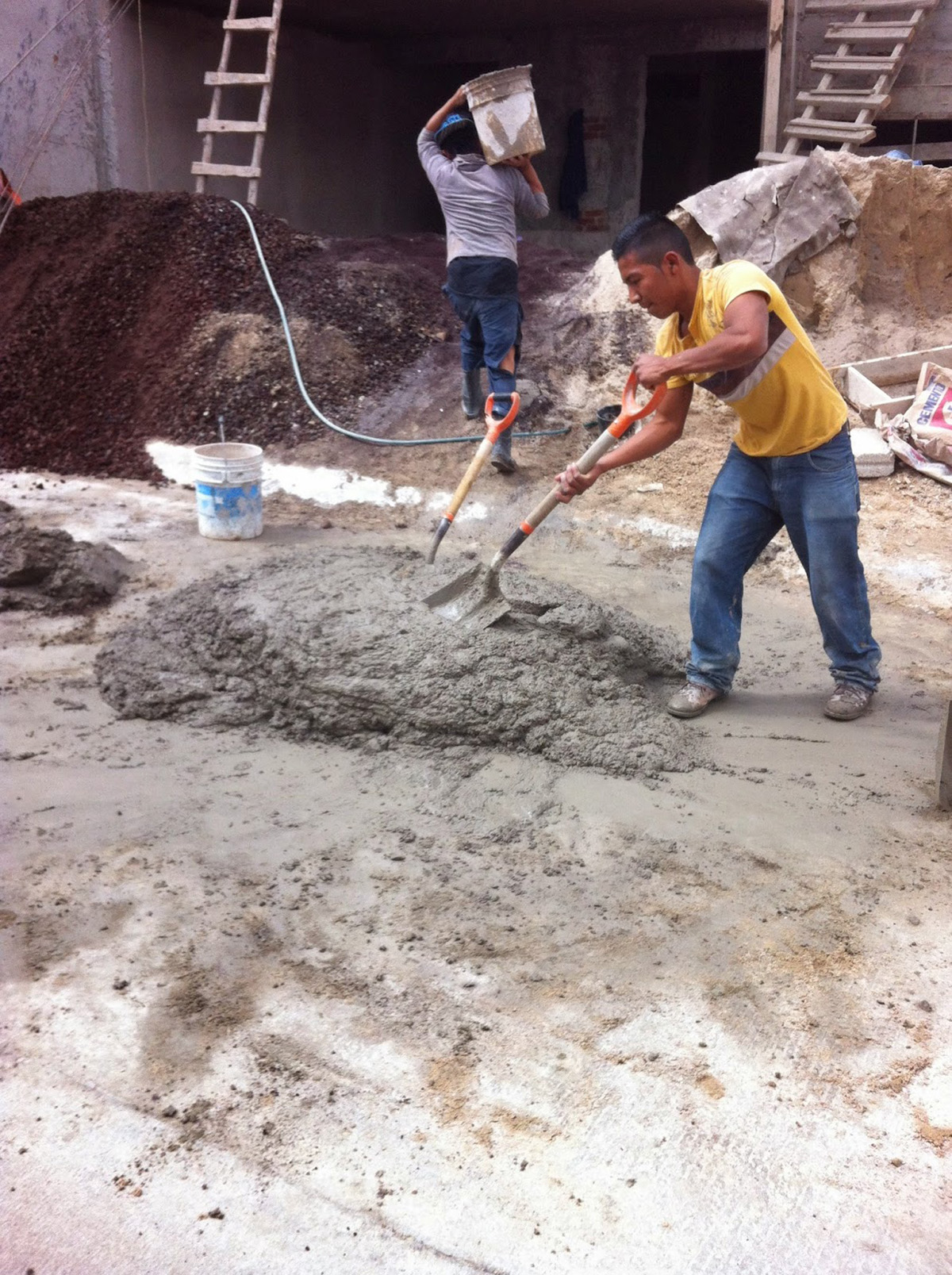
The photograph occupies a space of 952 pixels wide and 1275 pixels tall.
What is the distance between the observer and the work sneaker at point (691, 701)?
3.54m

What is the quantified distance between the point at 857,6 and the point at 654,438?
7.11 metres

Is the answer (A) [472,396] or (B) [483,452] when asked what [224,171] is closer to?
(A) [472,396]

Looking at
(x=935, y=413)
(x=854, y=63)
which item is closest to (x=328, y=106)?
(x=854, y=63)

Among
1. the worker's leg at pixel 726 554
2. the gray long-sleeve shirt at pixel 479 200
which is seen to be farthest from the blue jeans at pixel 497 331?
the worker's leg at pixel 726 554

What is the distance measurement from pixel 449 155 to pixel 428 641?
12.6 feet

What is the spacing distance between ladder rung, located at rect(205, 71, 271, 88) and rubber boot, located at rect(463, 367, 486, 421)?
351cm

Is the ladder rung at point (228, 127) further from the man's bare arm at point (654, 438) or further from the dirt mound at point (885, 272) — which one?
the man's bare arm at point (654, 438)

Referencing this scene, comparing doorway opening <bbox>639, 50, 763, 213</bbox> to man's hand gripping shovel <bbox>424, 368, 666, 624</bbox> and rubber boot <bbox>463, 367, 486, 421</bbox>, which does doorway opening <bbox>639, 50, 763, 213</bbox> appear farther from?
man's hand gripping shovel <bbox>424, 368, 666, 624</bbox>

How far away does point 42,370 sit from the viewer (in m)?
6.86

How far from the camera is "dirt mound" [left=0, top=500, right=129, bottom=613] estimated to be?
4.30 m

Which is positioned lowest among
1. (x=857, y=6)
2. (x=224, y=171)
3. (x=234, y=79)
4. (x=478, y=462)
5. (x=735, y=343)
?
(x=478, y=462)

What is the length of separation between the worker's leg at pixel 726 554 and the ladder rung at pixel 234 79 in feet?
21.2

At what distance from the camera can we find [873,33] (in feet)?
27.5

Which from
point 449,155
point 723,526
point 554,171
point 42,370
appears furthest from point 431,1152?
point 554,171
